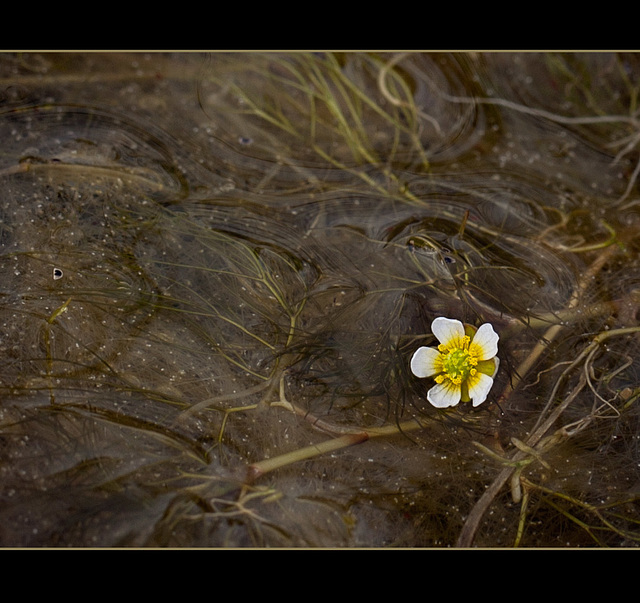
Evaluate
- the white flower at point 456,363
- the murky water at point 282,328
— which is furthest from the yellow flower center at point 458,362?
the murky water at point 282,328

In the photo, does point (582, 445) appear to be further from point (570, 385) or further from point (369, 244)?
point (369, 244)

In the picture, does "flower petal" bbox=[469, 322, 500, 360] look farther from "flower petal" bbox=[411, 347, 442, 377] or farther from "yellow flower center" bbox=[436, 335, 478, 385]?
"flower petal" bbox=[411, 347, 442, 377]

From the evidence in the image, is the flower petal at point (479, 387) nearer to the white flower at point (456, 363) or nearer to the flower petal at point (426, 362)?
the white flower at point (456, 363)

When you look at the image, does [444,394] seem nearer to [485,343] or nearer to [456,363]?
[456,363]

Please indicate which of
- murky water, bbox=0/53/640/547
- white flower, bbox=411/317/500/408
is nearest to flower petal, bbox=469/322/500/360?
white flower, bbox=411/317/500/408

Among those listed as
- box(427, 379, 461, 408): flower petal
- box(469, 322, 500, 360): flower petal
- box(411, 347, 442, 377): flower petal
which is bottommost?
box(427, 379, 461, 408): flower petal

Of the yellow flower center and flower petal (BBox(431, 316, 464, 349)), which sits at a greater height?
flower petal (BBox(431, 316, 464, 349))

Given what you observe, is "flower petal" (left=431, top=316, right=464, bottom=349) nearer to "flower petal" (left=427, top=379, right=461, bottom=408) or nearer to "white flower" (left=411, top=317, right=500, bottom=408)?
"white flower" (left=411, top=317, right=500, bottom=408)

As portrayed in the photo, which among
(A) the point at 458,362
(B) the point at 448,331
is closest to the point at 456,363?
(A) the point at 458,362
